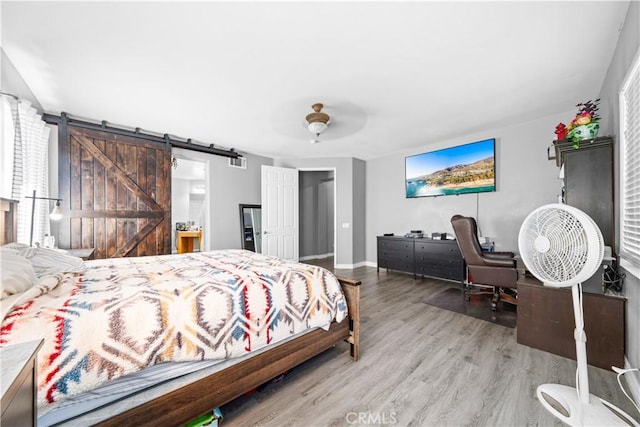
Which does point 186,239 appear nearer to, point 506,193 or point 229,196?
point 229,196

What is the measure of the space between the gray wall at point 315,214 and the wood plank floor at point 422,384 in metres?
4.01

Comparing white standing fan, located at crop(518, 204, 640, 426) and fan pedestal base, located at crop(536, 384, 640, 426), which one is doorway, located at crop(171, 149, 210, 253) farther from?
fan pedestal base, located at crop(536, 384, 640, 426)

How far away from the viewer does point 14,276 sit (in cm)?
102

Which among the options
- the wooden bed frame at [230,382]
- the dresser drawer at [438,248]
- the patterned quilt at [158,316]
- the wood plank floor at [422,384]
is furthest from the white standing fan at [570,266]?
the dresser drawer at [438,248]

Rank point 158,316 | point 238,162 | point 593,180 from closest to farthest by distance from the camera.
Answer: point 158,316
point 593,180
point 238,162

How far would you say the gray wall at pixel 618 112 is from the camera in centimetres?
151

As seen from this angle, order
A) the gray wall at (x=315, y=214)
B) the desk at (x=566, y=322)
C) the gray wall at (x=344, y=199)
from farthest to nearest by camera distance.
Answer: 1. the gray wall at (x=315, y=214)
2. the gray wall at (x=344, y=199)
3. the desk at (x=566, y=322)

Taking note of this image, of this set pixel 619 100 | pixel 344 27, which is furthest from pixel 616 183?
pixel 344 27

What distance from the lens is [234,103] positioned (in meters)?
2.83

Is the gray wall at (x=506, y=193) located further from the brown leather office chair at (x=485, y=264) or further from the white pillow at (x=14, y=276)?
the white pillow at (x=14, y=276)

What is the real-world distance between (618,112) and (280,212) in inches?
175

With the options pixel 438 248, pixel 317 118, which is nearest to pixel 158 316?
pixel 317 118

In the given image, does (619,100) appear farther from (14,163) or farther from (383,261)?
(14,163)

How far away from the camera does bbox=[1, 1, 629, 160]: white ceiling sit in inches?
63.2
